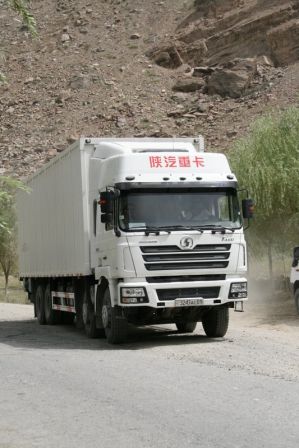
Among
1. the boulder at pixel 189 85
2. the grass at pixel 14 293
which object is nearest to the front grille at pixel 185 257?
the grass at pixel 14 293

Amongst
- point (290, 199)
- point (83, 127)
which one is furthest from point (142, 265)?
point (83, 127)

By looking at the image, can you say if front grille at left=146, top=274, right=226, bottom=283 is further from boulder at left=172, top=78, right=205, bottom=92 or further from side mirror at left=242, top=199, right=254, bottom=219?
boulder at left=172, top=78, right=205, bottom=92

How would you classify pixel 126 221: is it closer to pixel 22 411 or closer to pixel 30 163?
pixel 22 411

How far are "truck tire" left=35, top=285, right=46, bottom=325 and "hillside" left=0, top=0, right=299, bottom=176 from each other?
46.3 metres

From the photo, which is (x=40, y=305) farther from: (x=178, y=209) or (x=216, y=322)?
(x=178, y=209)

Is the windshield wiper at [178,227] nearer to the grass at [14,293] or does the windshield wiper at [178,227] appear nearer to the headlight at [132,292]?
the headlight at [132,292]

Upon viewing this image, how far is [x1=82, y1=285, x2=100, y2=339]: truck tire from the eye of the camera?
58.5 feet

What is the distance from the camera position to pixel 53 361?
46.4ft

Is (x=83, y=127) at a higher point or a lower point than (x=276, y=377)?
higher

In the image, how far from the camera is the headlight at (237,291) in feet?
52.4

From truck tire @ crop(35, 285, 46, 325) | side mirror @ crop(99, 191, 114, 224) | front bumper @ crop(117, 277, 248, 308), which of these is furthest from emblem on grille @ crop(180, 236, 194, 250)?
truck tire @ crop(35, 285, 46, 325)

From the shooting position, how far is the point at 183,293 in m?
15.7

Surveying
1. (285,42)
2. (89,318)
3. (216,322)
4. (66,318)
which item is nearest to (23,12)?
(216,322)

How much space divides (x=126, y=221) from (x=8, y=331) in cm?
648
